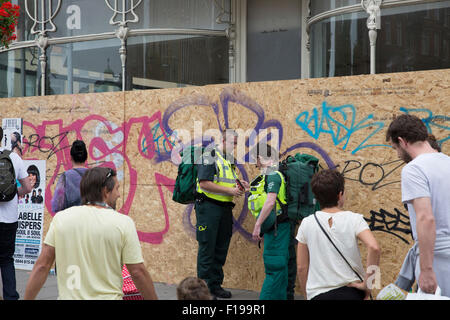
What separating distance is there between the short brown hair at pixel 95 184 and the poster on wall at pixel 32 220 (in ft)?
18.2

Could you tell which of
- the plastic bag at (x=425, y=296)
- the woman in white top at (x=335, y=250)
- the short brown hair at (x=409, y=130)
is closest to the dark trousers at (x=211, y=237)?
the woman in white top at (x=335, y=250)

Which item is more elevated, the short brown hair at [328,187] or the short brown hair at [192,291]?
the short brown hair at [328,187]

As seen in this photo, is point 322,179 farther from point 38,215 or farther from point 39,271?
point 38,215

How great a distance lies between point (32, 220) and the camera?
29.5ft

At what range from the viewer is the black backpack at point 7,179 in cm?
623

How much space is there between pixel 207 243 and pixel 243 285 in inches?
32.8

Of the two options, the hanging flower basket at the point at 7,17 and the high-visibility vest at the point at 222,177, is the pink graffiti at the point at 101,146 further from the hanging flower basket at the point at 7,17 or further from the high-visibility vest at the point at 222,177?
the hanging flower basket at the point at 7,17

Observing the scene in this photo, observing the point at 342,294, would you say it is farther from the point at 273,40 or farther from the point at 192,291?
the point at 273,40

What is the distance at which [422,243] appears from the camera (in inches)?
148

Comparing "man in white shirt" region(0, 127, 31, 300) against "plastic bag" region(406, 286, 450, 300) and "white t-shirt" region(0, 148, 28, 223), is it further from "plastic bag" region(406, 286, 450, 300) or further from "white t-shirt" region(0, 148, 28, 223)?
"plastic bag" region(406, 286, 450, 300)

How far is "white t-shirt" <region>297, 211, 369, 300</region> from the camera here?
12.7 ft

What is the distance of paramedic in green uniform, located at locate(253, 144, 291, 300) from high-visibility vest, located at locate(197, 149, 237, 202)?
1.85 feet

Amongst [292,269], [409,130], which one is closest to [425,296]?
[409,130]

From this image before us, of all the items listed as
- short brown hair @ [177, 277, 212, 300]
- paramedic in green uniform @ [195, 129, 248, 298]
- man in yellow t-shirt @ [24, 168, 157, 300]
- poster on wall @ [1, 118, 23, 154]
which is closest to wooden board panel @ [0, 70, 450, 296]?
poster on wall @ [1, 118, 23, 154]
